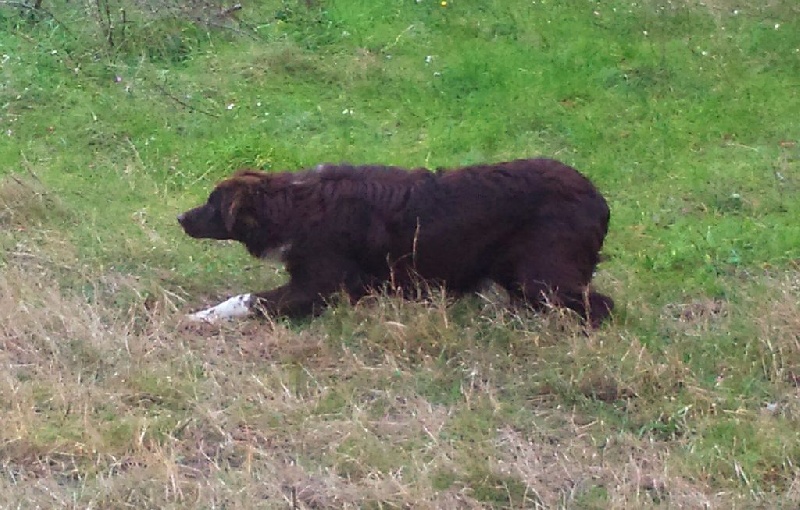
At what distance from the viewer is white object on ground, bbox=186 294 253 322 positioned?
18.8 ft

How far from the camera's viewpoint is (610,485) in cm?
413

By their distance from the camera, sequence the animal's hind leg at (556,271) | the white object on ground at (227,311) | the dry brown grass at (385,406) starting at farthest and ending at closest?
1. the white object on ground at (227,311)
2. the animal's hind leg at (556,271)
3. the dry brown grass at (385,406)

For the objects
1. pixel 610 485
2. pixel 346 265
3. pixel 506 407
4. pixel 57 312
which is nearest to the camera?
pixel 610 485

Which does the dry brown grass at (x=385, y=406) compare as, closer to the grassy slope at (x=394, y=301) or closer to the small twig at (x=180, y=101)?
the grassy slope at (x=394, y=301)

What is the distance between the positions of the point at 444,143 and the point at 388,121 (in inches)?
26.9

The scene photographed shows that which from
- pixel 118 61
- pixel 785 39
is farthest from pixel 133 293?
pixel 785 39

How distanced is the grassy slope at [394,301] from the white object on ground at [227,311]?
14 cm

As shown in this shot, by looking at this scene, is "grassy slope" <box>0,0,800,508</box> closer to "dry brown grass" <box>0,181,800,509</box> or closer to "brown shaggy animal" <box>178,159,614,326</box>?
"dry brown grass" <box>0,181,800,509</box>

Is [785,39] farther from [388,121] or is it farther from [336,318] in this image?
[336,318]

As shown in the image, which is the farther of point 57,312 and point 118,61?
point 118,61

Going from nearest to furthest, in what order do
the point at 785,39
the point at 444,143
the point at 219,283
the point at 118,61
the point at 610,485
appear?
the point at 610,485 → the point at 219,283 → the point at 444,143 → the point at 118,61 → the point at 785,39

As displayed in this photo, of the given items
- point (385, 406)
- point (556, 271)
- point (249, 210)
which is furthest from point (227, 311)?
point (556, 271)

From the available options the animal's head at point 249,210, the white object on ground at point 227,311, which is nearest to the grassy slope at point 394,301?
the white object on ground at point 227,311

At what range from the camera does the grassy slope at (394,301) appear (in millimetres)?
4273
